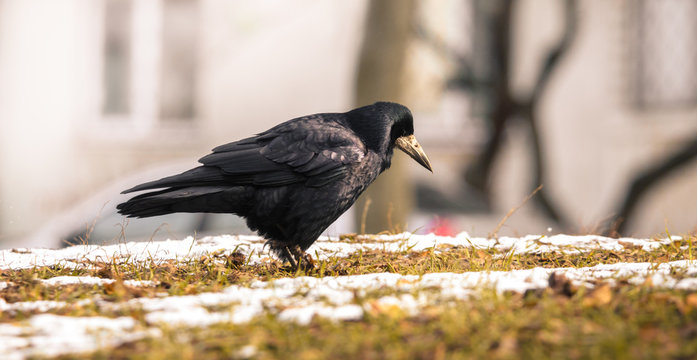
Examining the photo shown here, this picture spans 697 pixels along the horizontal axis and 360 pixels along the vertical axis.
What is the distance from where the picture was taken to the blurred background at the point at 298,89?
13406 millimetres

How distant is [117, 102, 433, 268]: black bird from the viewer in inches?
169

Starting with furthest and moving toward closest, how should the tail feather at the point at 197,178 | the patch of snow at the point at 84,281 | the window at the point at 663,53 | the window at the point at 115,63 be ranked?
1. the window at the point at 115,63
2. the window at the point at 663,53
3. the tail feather at the point at 197,178
4. the patch of snow at the point at 84,281

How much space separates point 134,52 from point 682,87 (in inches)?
418

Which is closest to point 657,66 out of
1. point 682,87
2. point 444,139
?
point 682,87

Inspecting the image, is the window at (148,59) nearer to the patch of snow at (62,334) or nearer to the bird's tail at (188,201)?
the bird's tail at (188,201)

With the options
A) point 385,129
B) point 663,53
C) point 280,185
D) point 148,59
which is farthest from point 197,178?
point 148,59

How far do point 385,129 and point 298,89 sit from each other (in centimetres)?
1132

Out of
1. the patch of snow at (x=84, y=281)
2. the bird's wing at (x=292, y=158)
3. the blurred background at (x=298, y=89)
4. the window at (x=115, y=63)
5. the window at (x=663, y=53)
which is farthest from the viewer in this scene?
the window at (x=115, y=63)

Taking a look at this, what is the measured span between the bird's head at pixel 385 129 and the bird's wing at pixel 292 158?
0.40ft

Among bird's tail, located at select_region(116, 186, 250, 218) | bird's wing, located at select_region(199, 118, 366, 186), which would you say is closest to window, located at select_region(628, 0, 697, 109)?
bird's wing, located at select_region(199, 118, 366, 186)

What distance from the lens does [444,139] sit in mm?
15156

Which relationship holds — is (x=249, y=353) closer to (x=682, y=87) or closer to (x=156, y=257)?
(x=156, y=257)

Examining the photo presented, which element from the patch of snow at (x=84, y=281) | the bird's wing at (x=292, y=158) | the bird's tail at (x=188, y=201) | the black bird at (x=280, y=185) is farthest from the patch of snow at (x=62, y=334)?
the bird's wing at (x=292, y=158)

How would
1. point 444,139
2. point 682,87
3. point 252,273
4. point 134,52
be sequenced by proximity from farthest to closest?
point 134,52 → point 444,139 → point 682,87 → point 252,273
